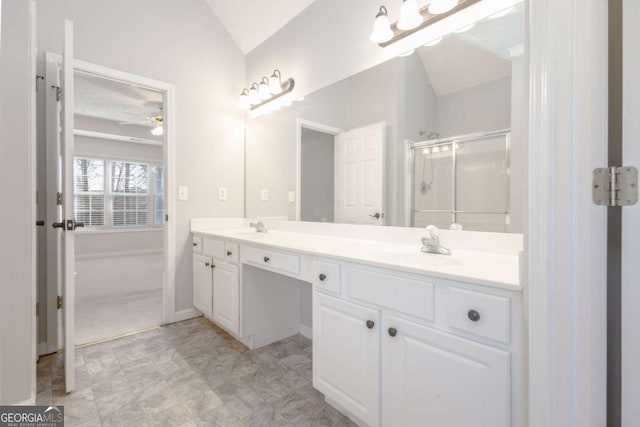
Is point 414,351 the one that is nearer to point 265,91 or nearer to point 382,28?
point 382,28

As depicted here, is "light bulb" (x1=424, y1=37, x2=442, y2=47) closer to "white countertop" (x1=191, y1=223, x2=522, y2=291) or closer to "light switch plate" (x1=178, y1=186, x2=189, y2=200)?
"white countertop" (x1=191, y1=223, x2=522, y2=291)

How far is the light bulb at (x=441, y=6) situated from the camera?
1.44 m

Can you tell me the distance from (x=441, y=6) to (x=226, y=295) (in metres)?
2.19

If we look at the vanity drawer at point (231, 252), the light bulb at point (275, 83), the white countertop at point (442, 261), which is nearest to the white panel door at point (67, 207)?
the vanity drawer at point (231, 252)

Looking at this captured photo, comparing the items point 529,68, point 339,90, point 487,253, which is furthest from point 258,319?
point 529,68

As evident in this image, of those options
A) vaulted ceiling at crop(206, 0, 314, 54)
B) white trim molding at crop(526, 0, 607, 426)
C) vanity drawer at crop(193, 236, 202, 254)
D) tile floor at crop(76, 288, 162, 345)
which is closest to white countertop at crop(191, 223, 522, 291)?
white trim molding at crop(526, 0, 607, 426)

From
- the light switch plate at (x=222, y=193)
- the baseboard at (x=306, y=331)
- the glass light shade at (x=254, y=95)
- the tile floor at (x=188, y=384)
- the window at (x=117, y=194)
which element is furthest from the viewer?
the window at (x=117, y=194)

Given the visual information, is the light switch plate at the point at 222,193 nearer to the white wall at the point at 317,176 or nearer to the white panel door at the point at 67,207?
the white wall at the point at 317,176

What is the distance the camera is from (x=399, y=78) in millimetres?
1724

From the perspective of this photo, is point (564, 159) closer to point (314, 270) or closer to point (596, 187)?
point (596, 187)

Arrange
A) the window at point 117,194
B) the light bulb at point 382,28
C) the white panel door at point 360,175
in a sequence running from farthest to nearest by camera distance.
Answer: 1. the window at point 117,194
2. the white panel door at point 360,175
3. the light bulb at point 382,28

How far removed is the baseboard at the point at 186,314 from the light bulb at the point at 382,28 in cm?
259

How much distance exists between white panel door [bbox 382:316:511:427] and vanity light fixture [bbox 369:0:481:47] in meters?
1.49

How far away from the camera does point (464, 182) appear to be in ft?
4.80
